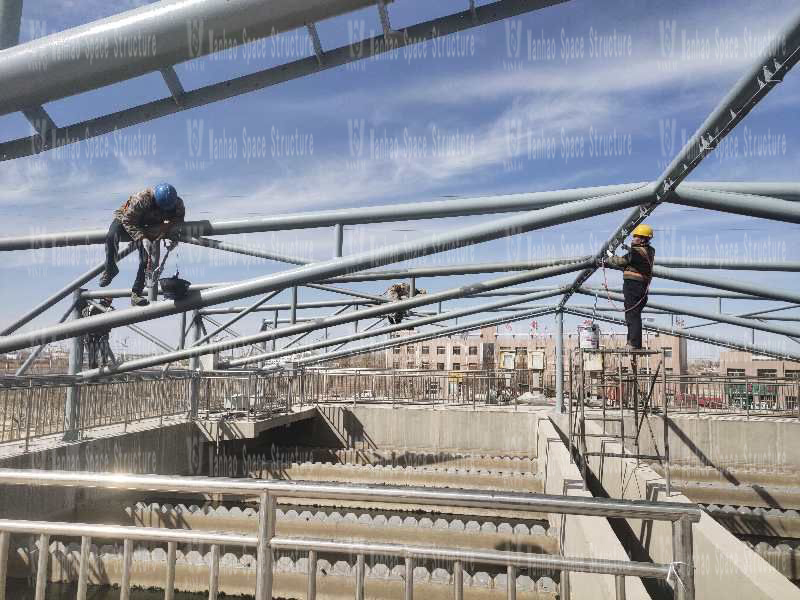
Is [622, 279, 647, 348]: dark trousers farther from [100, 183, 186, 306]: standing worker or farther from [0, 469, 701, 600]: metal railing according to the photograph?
[100, 183, 186, 306]: standing worker

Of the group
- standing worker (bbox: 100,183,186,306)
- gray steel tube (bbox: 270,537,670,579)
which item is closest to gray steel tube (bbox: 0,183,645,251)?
standing worker (bbox: 100,183,186,306)

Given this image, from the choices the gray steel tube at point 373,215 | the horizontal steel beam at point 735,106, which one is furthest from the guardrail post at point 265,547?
the gray steel tube at point 373,215

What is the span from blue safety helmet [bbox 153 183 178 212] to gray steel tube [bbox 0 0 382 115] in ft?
12.7

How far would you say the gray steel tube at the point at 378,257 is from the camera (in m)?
6.74

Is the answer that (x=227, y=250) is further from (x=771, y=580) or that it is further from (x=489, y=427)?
(x=489, y=427)

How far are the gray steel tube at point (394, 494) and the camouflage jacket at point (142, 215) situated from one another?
165 inches

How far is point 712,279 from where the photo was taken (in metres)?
10.5

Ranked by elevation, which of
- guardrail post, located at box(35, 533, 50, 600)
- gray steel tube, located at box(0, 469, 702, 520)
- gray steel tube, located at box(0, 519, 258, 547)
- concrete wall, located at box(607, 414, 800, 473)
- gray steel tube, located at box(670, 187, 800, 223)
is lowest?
concrete wall, located at box(607, 414, 800, 473)

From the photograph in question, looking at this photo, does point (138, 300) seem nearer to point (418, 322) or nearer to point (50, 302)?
point (50, 302)

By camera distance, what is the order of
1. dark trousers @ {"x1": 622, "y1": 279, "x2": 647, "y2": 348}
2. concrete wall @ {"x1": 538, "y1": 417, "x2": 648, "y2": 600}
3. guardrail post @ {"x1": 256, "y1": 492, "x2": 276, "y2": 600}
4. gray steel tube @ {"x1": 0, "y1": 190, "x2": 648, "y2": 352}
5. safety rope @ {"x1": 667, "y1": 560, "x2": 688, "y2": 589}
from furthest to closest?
dark trousers @ {"x1": 622, "y1": 279, "x2": 647, "y2": 348} < gray steel tube @ {"x1": 0, "y1": 190, "x2": 648, "y2": 352} < concrete wall @ {"x1": 538, "y1": 417, "x2": 648, "y2": 600} < guardrail post @ {"x1": 256, "y1": 492, "x2": 276, "y2": 600} < safety rope @ {"x1": 667, "y1": 560, "x2": 688, "y2": 589}

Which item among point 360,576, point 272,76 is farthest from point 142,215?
point 360,576

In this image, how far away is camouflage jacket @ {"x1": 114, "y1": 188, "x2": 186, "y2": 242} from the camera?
22.5 ft

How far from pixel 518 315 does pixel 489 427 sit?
4203mm

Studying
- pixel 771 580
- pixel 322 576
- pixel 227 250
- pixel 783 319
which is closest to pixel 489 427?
pixel 783 319
